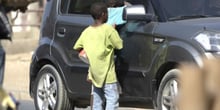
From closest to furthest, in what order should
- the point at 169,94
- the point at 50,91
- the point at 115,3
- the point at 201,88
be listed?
1. the point at 201,88
2. the point at 169,94
3. the point at 115,3
4. the point at 50,91

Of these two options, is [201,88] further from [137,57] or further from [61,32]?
[61,32]

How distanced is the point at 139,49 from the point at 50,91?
1.78 meters

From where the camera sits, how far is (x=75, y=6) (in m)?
8.94

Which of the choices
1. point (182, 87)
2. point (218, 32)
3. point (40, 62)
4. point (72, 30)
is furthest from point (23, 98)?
point (182, 87)

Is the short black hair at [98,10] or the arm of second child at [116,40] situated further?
the short black hair at [98,10]

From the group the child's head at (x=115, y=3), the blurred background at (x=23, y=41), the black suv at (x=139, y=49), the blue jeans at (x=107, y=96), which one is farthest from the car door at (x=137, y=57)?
the blurred background at (x=23, y=41)

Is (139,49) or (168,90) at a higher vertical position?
(139,49)

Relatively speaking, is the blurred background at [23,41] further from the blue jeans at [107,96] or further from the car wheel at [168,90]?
the car wheel at [168,90]

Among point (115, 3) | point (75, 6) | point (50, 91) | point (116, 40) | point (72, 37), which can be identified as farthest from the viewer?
point (75, 6)

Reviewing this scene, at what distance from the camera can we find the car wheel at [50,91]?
28.3 ft

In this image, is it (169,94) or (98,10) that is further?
(98,10)

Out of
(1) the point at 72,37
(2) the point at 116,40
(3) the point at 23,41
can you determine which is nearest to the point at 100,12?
(2) the point at 116,40

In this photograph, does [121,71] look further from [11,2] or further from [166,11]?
[11,2]

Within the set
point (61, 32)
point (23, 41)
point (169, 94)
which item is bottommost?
point (23, 41)
